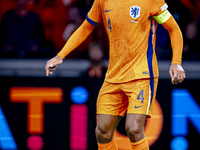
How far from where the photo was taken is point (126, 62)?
3379 millimetres

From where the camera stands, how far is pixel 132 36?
333 centimetres

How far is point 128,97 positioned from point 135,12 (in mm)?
799

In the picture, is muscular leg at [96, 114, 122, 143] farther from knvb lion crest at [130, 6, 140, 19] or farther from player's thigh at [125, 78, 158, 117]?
knvb lion crest at [130, 6, 140, 19]

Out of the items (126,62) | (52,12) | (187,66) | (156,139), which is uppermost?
(52,12)

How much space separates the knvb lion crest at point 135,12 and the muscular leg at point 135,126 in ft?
3.00

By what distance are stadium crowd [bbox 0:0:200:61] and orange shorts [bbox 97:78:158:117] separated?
1.71 metres

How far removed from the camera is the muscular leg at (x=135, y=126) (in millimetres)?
3188

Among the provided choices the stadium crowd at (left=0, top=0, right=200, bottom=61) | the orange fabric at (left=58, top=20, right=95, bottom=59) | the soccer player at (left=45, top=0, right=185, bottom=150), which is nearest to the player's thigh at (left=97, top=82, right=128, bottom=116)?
the soccer player at (left=45, top=0, right=185, bottom=150)

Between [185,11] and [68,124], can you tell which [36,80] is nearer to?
[68,124]

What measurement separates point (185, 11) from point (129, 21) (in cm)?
241

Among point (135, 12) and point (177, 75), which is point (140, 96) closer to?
point (177, 75)

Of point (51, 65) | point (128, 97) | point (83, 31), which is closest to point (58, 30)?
point (83, 31)

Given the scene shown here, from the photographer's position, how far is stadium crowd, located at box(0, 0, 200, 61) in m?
5.25

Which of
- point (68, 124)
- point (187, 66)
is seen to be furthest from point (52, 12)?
point (187, 66)
